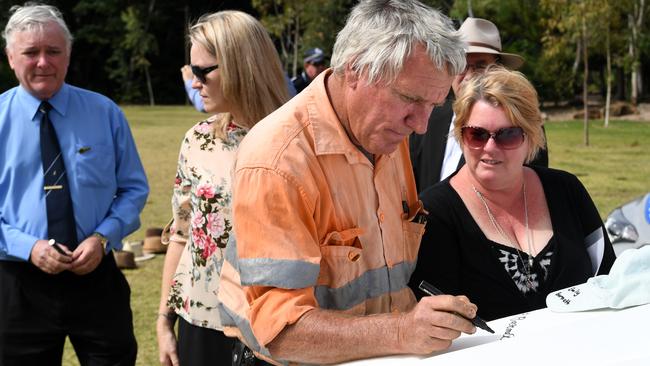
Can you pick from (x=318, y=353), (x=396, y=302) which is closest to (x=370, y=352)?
(x=318, y=353)

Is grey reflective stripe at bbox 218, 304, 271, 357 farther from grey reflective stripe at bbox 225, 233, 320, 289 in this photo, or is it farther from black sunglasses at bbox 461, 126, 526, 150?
black sunglasses at bbox 461, 126, 526, 150

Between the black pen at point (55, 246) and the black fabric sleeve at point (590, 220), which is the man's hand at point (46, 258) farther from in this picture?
the black fabric sleeve at point (590, 220)

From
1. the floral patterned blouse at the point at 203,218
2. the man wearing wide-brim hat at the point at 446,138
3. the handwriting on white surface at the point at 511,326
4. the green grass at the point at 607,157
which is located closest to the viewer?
the handwriting on white surface at the point at 511,326

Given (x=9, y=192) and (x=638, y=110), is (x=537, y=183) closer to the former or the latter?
(x=9, y=192)

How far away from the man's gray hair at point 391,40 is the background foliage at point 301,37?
71.7 feet

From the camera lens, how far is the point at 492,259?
2.97 meters

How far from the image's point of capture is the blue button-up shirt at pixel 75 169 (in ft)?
12.6

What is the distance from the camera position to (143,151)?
20531 millimetres

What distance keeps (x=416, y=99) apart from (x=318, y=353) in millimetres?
648

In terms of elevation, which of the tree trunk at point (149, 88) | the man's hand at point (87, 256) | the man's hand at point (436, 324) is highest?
the man's hand at point (436, 324)

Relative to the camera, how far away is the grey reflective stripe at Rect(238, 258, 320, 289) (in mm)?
1899

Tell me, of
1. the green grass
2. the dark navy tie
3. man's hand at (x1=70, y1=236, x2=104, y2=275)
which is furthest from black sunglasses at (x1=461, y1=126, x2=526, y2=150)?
the green grass

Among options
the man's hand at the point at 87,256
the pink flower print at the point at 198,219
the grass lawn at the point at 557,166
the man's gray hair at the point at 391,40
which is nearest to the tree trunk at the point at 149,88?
the grass lawn at the point at 557,166

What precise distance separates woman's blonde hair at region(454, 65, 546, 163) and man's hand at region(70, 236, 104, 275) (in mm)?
1774
